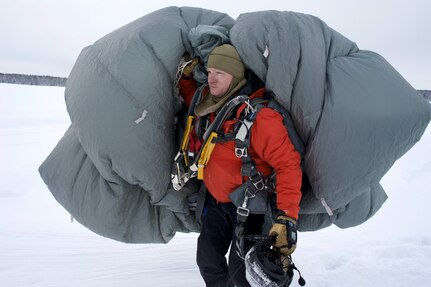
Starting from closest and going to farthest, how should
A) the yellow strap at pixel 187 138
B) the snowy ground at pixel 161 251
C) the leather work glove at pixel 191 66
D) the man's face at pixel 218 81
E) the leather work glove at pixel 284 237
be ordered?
the leather work glove at pixel 284 237 < the man's face at pixel 218 81 < the yellow strap at pixel 187 138 < the leather work glove at pixel 191 66 < the snowy ground at pixel 161 251

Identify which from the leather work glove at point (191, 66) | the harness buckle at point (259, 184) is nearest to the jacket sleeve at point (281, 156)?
the harness buckle at point (259, 184)

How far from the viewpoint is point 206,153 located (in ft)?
6.47

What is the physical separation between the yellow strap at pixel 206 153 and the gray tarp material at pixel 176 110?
10.9 inches

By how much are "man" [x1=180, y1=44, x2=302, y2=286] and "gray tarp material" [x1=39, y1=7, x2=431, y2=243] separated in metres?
0.13

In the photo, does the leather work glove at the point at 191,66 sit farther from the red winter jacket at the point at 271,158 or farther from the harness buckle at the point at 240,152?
the harness buckle at the point at 240,152

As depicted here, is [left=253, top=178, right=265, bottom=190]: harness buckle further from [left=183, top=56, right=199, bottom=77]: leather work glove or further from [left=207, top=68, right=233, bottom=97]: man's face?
[left=183, top=56, right=199, bottom=77]: leather work glove

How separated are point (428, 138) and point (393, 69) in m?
7.62

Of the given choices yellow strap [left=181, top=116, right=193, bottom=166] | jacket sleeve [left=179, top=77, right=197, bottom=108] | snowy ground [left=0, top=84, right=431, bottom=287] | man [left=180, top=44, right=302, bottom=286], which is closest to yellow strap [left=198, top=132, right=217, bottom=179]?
man [left=180, top=44, right=302, bottom=286]

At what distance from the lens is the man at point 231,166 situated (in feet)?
5.90

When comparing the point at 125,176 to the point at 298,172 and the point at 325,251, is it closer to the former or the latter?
the point at 298,172

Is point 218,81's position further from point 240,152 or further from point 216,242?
point 216,242

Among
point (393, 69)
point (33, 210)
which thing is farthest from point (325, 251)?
point (33, 210)

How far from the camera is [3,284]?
8.84 ft

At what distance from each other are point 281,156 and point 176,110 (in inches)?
31.5
